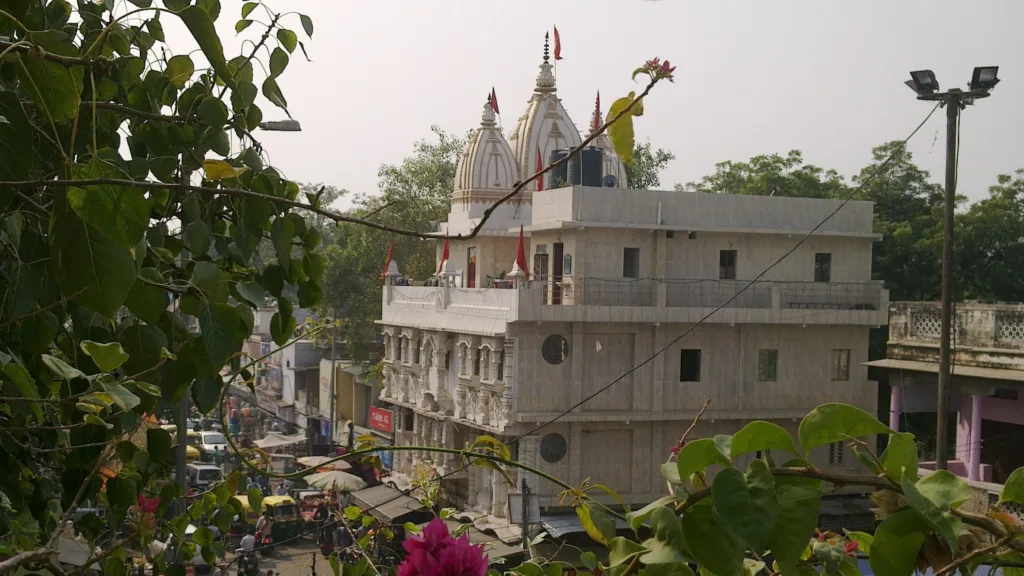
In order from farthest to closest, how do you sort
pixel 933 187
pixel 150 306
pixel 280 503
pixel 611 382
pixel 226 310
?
pixel 933 187 → pixel 280 503 → pixel 611 382 → pixel 226 310 → pixel 150 306

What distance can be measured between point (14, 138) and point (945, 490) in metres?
1.34

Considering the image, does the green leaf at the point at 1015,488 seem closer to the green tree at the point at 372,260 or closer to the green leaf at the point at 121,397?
the green leaf at the point at 121,397

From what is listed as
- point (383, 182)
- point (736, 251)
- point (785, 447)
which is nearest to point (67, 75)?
point (785, 447)

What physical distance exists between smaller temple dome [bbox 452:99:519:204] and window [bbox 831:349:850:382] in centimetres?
840

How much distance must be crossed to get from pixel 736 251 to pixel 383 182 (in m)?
15.7

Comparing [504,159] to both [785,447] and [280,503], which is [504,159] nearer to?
[280,503]

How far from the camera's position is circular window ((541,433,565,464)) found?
64.0ft

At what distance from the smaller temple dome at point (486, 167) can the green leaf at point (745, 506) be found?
78.9ft

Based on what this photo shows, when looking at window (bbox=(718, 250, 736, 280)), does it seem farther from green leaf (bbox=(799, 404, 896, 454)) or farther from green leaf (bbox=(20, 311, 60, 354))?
green leaf (bbox=(799, 404, 896, 454))

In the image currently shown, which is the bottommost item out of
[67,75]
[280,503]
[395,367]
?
[280,503]

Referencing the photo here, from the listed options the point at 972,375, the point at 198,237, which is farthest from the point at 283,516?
the point at 198,237

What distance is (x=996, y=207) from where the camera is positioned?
77.8ft

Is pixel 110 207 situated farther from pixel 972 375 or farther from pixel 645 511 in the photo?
pixel 972 375

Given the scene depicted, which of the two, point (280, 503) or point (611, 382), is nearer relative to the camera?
point (611, 382)
